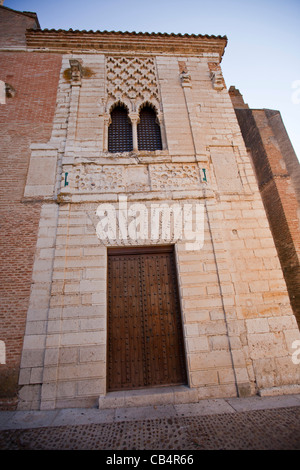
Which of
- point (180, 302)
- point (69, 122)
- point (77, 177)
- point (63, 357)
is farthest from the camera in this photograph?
point (69, 122)

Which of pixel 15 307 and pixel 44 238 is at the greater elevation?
pixel 44 238

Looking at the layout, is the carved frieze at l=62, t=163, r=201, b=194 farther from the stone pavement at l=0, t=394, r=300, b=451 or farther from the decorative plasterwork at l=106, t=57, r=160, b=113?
the stone pavement at l=0, t=394, r=300, b=451

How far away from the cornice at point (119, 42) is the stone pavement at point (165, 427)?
884cm

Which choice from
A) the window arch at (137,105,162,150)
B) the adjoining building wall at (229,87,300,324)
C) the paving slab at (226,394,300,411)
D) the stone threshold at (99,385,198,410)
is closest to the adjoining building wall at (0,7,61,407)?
the stone threshold at (99,385,198,410)

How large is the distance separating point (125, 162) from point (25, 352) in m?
4.24

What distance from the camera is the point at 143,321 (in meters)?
3.92

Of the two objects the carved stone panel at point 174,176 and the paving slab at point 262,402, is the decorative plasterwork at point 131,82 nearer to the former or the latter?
the carved stone panel at point 174,176

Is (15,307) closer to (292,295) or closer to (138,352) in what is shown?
(138,352)

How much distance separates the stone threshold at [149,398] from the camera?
3.21m

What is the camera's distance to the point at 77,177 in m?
4.75

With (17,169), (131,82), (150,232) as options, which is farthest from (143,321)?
(131,82)

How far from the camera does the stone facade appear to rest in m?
3.50

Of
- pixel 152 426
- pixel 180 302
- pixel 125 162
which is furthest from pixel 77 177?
pixel 152 426

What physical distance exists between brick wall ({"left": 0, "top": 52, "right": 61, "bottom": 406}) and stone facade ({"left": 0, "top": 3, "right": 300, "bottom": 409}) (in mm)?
190
